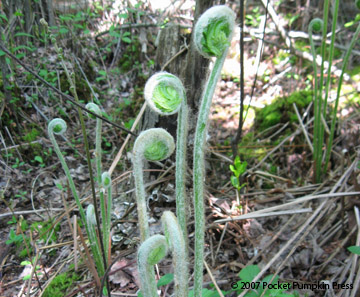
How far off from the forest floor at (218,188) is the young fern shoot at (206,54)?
39cm

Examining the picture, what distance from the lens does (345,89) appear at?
390 cm

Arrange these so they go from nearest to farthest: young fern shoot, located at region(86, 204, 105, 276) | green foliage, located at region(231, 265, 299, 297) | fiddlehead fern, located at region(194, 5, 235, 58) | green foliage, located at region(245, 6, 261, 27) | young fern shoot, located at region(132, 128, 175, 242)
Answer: fiddlehead fern, located at region(194, 5, 235, 58), young fern shoot, located at region(132, 128, 175, 242), green foliage, located at region(231, 265, 299, 297), young fern shoot, located at region(86, 204, 105, 276), green foliage, located at region(245, 6, 261, 27)

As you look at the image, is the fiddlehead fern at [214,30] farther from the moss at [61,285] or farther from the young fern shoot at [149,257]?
the moss at [61,285]

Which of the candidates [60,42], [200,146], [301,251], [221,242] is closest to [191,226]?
[221,242]

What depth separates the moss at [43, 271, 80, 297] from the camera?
1.93 metres

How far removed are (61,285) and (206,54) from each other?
5.55ft

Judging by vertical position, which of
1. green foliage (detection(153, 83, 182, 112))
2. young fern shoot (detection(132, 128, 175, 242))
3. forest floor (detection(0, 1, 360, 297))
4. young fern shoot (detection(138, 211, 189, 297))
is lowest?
forest floor (detection(0, 1, 360, 297))

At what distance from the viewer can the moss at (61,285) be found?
193 cm

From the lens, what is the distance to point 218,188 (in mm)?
2729

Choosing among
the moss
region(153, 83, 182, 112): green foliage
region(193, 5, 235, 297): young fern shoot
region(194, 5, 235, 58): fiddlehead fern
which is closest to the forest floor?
the moss

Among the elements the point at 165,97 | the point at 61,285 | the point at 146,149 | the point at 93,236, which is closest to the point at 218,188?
the point at 93,236

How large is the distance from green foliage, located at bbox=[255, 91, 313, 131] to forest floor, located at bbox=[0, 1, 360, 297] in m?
0.01

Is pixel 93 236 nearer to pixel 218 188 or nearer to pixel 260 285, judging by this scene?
pixel 260 285

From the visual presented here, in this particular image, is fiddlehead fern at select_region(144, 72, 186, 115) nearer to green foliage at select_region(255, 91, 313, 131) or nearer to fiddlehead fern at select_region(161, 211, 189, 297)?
fiddlehead fern at select_region(161, 211, 189, 297)
